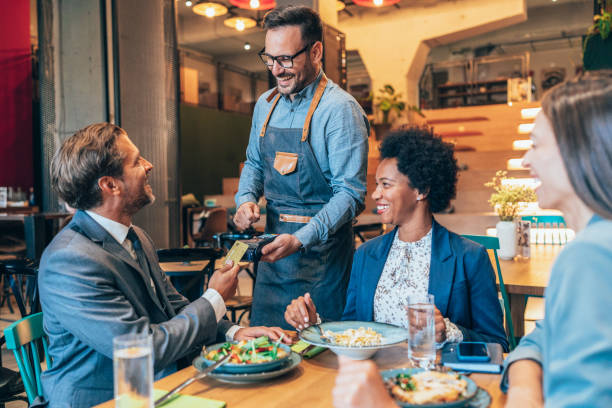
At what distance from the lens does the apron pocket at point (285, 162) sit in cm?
244

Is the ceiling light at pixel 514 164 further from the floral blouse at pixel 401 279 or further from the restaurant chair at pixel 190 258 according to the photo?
the floral blouse at pixel 401 279

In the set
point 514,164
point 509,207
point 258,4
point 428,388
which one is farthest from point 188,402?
point 514,164

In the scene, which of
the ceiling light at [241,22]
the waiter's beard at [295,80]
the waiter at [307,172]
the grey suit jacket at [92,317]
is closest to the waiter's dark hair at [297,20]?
the waiter at [307,172]

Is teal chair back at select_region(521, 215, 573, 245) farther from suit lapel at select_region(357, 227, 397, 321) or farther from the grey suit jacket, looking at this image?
the grey suit jacket

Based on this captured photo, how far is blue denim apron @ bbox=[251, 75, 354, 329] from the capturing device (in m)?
2.41

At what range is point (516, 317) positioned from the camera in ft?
9.49

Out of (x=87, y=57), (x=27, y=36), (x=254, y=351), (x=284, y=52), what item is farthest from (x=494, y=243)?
(x=27, y=36)

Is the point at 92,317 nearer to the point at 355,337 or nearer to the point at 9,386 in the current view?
the point at 355,337

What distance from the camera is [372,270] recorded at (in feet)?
6.81

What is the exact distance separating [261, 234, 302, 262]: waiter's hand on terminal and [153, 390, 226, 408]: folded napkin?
89cm

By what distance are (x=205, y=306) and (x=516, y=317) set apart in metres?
1.89

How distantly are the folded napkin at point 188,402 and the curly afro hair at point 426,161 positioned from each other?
120 cm

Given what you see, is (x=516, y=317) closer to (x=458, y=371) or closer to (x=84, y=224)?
(x=458, y=371)

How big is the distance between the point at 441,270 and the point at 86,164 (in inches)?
47.1
